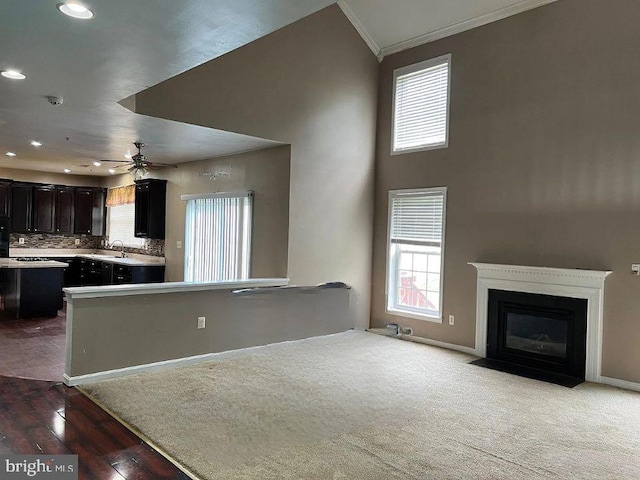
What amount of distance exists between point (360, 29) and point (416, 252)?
3232 millimetres

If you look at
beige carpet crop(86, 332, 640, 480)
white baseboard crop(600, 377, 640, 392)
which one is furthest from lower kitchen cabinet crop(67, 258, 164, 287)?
white baseboard crop(600, 377, 640, 392)

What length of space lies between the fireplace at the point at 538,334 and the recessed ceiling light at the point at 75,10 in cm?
496

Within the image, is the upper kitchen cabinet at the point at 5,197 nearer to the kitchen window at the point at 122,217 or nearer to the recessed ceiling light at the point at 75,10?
the kitchen window at the point at 122,217

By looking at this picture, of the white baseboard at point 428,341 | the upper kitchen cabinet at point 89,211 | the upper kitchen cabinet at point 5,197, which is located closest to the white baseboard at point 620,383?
the white baseboard at point 428,341

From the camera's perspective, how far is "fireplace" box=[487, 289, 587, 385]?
5.12 m

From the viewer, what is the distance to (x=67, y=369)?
4.27 metres

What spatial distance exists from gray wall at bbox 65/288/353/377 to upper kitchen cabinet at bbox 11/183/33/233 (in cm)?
607

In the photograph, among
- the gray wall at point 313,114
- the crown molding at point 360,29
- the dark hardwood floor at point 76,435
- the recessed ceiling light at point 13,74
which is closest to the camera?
the dark hardwood floor at point 76,435

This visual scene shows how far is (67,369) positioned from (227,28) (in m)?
3.30

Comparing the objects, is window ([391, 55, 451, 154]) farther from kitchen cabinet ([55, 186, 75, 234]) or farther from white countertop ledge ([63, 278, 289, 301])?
kitchen cabinet ([55, 186, 75, 234])

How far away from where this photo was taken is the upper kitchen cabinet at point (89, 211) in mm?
9930

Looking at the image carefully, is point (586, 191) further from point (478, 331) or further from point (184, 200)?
point (184, 200)

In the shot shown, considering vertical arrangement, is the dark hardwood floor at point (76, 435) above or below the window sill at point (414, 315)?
below

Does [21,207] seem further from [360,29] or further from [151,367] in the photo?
[360,29]
